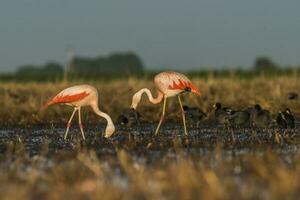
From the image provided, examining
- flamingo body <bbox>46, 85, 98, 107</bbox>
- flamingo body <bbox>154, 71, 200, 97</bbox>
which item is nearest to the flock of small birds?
flamingo body <bbox>154, 71, 200, 97</bbox>

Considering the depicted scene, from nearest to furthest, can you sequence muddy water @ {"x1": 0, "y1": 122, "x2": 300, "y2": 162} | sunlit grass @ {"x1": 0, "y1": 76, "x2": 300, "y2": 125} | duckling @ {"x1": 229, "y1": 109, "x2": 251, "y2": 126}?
1. muddy water @ {"x1": 0, "y1": 122, "x2": 300, "y2": 162}
2. duckling @ {"x1": 229, "y1": 109, "x2": 251, "y2": 126}
3. sunlit grass @ {"x1": 0, "y1": 76, "x2": 300, "y2": 125}

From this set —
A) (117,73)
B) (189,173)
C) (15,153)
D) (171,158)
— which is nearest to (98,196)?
(189,173)

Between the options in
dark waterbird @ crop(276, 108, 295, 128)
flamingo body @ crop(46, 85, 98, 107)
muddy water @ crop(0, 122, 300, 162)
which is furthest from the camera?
dark waterbird @ crop(276, 108, 295, 128)

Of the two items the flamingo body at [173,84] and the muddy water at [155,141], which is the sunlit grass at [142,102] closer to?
the muddy water at [155,141]

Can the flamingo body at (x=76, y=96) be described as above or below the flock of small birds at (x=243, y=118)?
above

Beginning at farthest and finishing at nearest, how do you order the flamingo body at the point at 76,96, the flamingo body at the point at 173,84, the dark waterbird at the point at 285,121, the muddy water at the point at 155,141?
the dark waterbird at the point at 285,121 < the flamingo body at the point at 173,84 < the flamingo body at the point at 76,96 < the muddy water at the point at 155,141

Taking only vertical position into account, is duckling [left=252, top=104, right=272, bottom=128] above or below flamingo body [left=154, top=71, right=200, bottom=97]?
below

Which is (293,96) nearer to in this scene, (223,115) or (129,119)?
(223,115)

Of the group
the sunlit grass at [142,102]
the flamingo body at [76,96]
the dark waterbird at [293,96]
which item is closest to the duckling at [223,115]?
the sunlit grass at [142,102]

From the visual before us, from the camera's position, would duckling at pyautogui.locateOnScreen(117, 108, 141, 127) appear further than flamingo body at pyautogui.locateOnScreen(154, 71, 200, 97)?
Yes

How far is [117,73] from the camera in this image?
40375mm

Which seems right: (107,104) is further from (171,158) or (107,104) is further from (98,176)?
(98,176)

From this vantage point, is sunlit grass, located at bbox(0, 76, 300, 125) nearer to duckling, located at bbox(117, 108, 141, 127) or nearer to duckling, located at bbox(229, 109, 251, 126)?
duckling, located at bbox(117, 108, 141, 127)

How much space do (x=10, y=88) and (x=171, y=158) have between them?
12.4 meters
